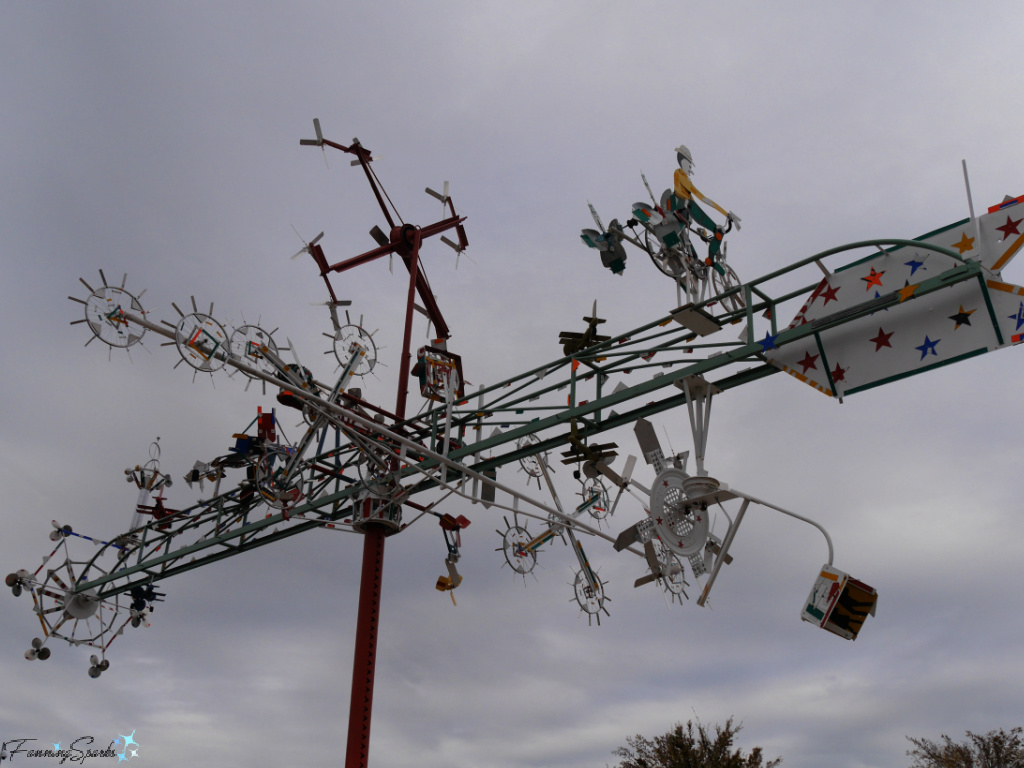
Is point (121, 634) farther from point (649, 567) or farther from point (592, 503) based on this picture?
point (649, 567)

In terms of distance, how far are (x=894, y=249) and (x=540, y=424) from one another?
482cm

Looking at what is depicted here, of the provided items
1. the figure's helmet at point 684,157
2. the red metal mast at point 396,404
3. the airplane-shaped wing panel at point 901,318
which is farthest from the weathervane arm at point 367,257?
the airplane-shaped wing panel at point 901,318

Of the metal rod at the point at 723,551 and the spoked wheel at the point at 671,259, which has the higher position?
the spoked wheel at the point at 671,259

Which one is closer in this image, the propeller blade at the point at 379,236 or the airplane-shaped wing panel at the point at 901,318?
the airplane-shaped wing panel at the point at 901,318

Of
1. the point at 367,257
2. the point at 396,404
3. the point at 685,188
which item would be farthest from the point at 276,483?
the point at 685,188

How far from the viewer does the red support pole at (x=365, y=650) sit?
12258mm

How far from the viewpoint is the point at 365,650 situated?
12797 millimetres

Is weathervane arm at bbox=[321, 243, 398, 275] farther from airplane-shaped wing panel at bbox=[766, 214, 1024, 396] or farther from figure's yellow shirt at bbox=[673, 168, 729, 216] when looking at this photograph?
airplane-shaped wing panel at bbox=[766, 214, 1024, 396]

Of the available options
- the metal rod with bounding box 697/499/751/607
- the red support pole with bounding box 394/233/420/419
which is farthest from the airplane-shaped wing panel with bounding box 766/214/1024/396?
the red support pole with bounding box 394/233/420/419

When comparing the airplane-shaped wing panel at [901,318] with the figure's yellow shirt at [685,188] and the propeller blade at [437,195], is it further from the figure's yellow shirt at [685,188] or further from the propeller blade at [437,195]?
the propeller blade at [437,195]

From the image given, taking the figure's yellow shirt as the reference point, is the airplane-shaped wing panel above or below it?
below

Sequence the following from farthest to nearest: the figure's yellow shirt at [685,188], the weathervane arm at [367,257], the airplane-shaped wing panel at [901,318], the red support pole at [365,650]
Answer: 1. the weathervane arm at [367,257]
2. the red support pole at [365,650]
3. the figure's yellow shirt at [685,188]
4. the airplane-shaped wing panel at [901,318]

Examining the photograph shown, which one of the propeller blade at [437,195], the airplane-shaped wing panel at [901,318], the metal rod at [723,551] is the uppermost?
the propeller blade at [437,195]

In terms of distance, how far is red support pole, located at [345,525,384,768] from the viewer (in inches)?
483
